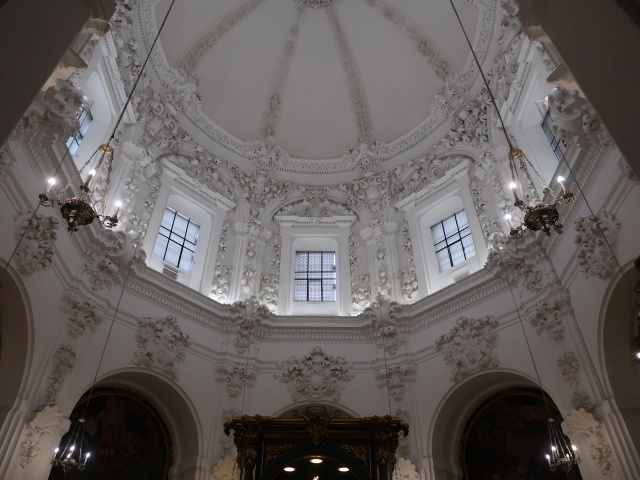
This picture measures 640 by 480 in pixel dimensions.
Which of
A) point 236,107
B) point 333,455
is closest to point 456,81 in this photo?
point 236,107

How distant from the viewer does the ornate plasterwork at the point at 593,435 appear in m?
7.91

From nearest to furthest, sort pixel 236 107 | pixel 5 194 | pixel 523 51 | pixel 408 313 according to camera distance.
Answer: pixel 5 194
pixel 523 51
pixel 408 313
pixel 236 107

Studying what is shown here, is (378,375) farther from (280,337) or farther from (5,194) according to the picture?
(5,194)

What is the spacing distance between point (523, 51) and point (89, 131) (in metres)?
10.0

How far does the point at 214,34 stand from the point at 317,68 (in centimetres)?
355

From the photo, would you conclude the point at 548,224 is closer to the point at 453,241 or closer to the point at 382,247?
the point at 453,241

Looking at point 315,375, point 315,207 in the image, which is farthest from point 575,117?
point 315,207

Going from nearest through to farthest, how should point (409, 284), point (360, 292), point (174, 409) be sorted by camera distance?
point (174, 409) < point (409, 284) < point (360, 292)

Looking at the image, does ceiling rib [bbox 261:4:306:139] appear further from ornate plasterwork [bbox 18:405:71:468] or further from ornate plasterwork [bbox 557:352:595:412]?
ornate plasterwork [bbox 557:352:595:412]

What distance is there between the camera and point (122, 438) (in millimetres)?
10805

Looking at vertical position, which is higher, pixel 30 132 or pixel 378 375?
pixel 30 132

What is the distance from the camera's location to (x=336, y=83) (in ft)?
56.6

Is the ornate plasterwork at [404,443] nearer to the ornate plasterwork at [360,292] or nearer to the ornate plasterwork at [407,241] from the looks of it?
the ornate plasterwork at [360,292]

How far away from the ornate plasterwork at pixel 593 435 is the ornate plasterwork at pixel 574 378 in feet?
0.55
